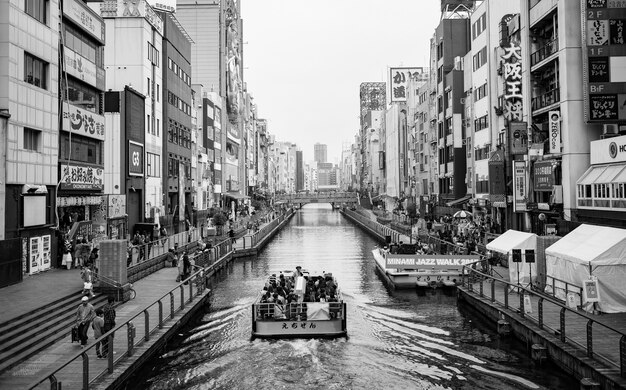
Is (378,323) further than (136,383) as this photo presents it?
Yes

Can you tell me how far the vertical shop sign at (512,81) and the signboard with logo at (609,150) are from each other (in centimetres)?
941

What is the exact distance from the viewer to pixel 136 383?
17.8 m

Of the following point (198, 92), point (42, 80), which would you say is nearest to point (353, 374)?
point (42, 80)

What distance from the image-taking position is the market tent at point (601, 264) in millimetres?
22578

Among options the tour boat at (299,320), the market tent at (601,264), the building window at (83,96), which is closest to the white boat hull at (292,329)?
the tour boat at (299,320)

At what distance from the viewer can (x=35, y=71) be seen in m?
30.3

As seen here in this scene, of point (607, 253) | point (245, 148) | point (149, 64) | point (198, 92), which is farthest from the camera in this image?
point (245, 148)

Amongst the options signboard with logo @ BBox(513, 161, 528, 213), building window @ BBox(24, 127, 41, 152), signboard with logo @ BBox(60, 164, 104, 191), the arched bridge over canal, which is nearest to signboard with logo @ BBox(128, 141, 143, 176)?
signboard with logo @ BBox(60, 164, 104, 191)

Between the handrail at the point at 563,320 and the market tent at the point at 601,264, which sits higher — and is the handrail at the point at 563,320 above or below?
below

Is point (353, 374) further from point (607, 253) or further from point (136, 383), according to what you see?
point (607, 253)

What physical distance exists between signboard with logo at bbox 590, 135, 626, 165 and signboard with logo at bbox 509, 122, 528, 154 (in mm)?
8310

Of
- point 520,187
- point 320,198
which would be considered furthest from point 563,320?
point 320,198

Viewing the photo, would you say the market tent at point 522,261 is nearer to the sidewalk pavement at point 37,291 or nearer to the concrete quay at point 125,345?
the concrete quay at point 125,345

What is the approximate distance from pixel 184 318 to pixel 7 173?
37.0 ft
